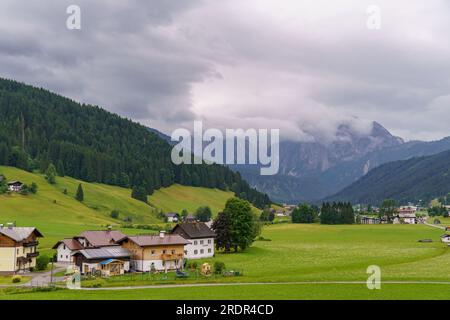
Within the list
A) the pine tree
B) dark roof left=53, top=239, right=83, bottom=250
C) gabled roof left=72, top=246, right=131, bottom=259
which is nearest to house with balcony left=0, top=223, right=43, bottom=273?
dark roof left=53, top=239, right=83, bottom=250

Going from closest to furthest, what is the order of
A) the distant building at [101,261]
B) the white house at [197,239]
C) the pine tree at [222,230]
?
the distant building at [101,261] < the white house at [197,239] < the pine tree at [222,230]

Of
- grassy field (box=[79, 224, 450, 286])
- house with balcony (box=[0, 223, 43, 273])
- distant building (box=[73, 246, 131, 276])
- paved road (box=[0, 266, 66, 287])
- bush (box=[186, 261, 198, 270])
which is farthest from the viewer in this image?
bush (box=[186, 261, 198, 270])

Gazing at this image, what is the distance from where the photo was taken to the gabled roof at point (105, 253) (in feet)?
265

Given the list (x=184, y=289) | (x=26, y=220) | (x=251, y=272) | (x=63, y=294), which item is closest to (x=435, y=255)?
(x=251, y=272)

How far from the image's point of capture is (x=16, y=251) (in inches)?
3184

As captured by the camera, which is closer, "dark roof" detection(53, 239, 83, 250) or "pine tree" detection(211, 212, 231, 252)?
"dark roof" detection(53, 239, 83, 250)

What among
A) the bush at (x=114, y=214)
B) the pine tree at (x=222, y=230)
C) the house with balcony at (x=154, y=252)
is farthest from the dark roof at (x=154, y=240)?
the bush at (x=114, y=214)

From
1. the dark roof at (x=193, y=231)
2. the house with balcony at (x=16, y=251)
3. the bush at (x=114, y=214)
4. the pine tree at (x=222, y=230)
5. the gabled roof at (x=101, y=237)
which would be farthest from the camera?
the bush at (x=114, y=214)

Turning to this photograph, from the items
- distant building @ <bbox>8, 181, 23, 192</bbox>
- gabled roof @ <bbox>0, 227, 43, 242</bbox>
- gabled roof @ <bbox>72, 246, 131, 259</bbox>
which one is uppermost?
distant building @ <bbox>8, 181, 23, 192</bbox>

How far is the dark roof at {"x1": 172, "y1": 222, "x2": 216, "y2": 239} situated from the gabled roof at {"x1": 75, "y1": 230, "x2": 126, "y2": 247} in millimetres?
14718

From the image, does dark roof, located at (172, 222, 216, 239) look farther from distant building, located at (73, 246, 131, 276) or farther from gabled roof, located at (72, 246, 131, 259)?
distant building, located at (73, 246, 131, 276)

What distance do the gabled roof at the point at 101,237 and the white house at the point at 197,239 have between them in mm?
14725

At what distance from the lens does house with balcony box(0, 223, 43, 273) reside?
80.6 meters

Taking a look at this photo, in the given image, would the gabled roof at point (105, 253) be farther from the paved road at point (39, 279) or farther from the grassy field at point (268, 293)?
the grassy field at point (268, 293)
